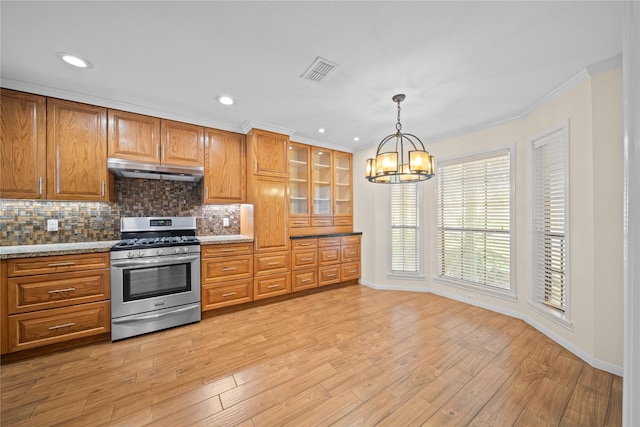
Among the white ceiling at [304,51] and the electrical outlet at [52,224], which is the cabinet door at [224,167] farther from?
the electrical outlet at [52,224]

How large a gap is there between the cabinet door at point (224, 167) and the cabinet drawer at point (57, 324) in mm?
1570

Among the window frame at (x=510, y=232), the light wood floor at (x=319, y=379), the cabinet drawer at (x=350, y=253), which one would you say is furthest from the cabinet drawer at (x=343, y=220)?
the light wood floor at (x=319, y=379)

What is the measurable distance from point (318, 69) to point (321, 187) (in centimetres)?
242

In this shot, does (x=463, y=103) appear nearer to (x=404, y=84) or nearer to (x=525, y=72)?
(x=525, y=72)

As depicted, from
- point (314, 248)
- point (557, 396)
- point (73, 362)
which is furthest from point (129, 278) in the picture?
point (557, 396)

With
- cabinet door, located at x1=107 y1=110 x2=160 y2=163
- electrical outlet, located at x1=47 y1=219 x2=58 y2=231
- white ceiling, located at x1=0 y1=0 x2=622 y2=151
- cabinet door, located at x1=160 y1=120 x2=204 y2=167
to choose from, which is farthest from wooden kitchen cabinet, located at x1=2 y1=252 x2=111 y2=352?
white ceiling, located at x1=0 y1=0 x2=622 y2=151

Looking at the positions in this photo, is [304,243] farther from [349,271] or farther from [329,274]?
[349,271]

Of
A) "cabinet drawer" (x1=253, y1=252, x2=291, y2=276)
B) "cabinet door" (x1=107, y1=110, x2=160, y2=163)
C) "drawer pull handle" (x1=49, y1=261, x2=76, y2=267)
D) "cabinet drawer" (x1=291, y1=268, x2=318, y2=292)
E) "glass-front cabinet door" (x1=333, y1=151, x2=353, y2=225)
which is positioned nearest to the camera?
"drawer pull handle" (x1=49, y1=261, x2=76, y2=267)

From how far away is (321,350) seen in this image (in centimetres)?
236

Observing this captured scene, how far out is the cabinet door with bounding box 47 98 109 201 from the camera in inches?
99.3

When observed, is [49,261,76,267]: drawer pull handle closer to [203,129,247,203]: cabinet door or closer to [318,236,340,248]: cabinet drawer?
[203,129,247,203]: cabinet door

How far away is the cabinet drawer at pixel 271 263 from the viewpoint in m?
3.43

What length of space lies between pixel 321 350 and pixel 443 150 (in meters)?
3.23

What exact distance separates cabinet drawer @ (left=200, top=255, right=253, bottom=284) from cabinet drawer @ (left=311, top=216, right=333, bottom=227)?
129cm
